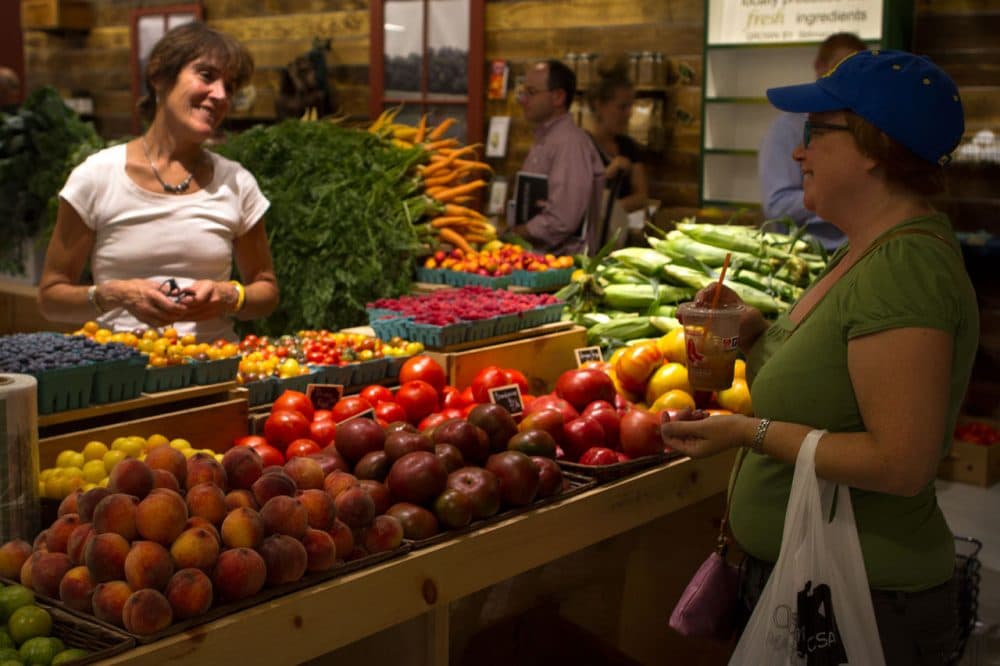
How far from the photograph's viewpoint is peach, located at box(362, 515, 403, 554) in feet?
6.18

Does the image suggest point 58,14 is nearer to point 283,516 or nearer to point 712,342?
point 712,342

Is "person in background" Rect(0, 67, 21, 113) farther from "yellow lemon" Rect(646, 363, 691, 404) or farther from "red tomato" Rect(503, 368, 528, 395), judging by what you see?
"yellow lemon" Rect(646, 363, 691, 404)

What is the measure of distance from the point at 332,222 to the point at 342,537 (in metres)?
3.18

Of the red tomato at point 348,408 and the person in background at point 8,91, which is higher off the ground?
the person in background at point 8,91

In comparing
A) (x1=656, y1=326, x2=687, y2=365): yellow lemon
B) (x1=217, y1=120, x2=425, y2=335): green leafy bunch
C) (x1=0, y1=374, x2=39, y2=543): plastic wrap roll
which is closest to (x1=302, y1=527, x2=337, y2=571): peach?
(x1=0, y1=374, x2=39, y2=543): plastic wrap roll

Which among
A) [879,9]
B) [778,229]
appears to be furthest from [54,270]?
[879,9]

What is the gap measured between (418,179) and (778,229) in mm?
1889

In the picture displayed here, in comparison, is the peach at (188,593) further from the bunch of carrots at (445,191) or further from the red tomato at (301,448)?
the bunch of carrots at (445,191)

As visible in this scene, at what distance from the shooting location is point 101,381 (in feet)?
7.88

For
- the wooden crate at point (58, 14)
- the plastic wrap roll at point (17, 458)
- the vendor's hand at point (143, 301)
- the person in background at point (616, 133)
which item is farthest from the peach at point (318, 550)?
the wooden crate at point (58, 14)

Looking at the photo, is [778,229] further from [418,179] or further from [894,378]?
[894,378]

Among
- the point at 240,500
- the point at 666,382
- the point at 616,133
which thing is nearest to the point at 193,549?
the point at 240,500

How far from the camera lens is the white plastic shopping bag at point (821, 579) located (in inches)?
73.2

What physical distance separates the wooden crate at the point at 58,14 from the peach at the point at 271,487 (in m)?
10.3
